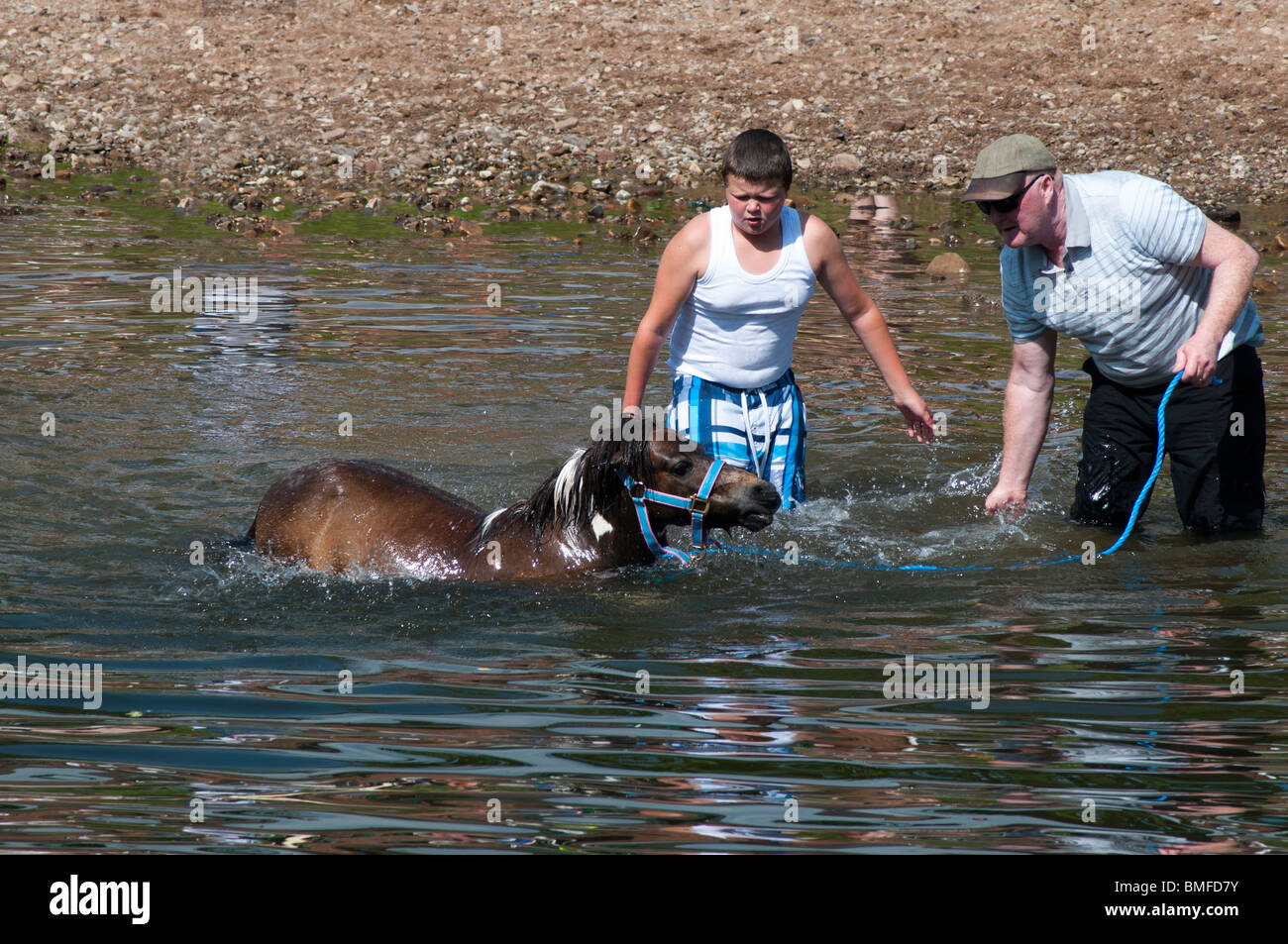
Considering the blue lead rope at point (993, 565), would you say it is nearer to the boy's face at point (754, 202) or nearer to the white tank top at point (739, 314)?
the white tank top at point (739, 314)

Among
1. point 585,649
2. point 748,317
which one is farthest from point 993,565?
point 585,649

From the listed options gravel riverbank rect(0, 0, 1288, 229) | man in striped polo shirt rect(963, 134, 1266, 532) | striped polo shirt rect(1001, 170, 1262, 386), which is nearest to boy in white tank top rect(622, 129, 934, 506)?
man in striped polo shirt rect(963, 134, 1266, 532)

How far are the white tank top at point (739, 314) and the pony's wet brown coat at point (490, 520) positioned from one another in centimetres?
67

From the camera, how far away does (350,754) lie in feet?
16.5

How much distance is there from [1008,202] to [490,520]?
2832 mm

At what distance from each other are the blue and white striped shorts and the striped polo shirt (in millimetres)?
1224

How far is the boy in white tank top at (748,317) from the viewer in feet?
22.1

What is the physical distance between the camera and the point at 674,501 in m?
6.68

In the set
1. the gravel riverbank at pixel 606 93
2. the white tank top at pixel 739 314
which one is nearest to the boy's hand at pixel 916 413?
the white tank top at pixel 739 314

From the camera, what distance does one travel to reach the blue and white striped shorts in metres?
7.27

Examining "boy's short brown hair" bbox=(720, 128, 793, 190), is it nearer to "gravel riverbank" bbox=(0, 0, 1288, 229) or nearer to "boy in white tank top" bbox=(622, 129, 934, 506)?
"boy in white tank top" bbox=(622, 129, 934, 506)

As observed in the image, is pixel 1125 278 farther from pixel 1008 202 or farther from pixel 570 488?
pixel 570 488

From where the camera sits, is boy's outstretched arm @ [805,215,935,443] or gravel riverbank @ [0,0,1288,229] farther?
gravel riverbank @ [0,0,1288,229]
